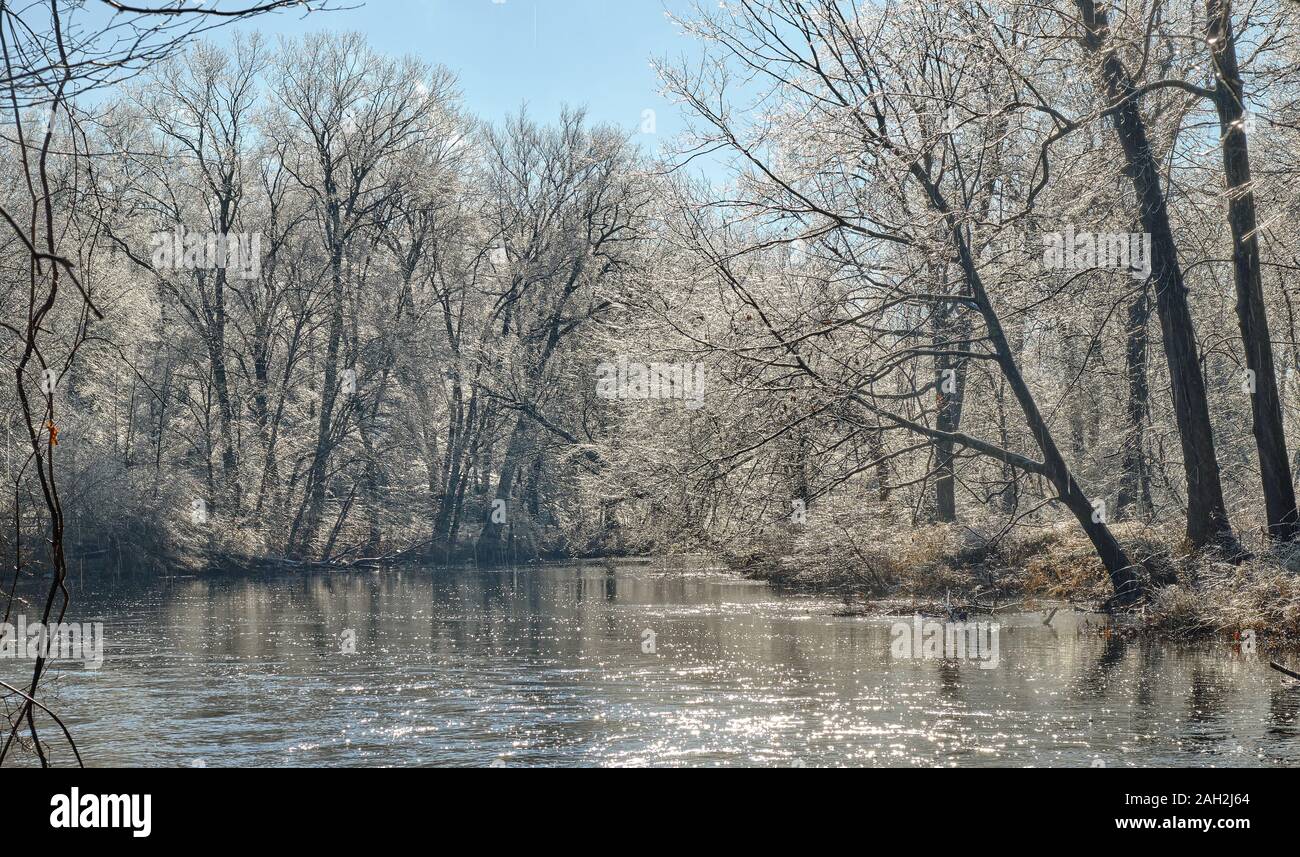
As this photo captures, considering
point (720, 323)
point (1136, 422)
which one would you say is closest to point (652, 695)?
point (720, 323)

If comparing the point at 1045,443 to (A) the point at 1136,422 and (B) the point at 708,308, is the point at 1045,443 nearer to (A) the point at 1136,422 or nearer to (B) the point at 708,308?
(B) the point at 708,308

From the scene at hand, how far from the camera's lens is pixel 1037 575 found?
19719mm

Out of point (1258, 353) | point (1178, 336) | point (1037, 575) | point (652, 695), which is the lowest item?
point (652, 695)

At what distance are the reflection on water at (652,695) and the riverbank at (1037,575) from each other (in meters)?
0.72

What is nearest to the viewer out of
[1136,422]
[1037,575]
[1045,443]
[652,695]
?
[652,695]

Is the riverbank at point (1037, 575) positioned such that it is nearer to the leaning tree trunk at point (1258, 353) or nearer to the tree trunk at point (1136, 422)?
the leaning tree trunk at point (1258, 353)

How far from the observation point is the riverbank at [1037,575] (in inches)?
566

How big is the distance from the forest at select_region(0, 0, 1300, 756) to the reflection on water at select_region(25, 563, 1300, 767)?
1850 millimetres

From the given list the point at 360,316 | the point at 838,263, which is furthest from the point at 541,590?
the point at 360,316

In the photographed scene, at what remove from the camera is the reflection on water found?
30.5ft

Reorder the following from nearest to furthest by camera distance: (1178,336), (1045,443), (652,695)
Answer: (652,695), (1045,443), (1178,336)

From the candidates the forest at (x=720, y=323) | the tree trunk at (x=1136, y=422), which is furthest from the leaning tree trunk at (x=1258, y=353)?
the tree trunk at (x=1136, y=422)

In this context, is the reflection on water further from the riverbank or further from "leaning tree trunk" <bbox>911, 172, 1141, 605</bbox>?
"leaning tree trunk" <bbox>911, 172, 1141, 605</bbox>

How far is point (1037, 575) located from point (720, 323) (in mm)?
7107
